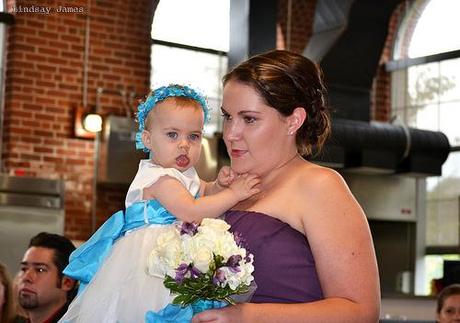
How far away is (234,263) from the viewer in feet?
6.93

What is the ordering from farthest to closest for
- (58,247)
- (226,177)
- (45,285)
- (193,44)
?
(193,44), (58,247), (45,285), (226,177)

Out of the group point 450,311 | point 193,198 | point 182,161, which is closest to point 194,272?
point 193,198

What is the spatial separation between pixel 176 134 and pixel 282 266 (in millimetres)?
816

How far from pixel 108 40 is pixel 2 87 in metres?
1.21

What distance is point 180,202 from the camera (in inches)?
111

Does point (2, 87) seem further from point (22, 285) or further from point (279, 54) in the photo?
point (279, 54)

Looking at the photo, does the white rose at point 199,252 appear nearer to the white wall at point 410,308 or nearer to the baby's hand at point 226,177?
the baby's hand at point 226,177

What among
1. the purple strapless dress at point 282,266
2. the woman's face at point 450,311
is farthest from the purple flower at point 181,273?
the woman's face at point 450,311

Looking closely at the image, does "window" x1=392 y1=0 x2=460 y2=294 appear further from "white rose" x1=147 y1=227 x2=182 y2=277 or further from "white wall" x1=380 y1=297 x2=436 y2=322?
"white rose" x1=147 y1=227 x2=182 y2=277

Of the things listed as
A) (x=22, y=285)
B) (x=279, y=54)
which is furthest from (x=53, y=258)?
(x=279, y=54)

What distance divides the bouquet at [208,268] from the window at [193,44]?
8.53 m

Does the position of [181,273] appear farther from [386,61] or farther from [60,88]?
[386,61]

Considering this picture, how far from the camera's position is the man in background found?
4605 mm

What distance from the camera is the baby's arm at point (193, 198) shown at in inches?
99.9
